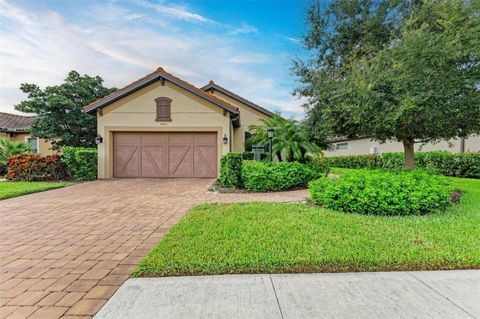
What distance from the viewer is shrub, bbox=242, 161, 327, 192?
8.32 m

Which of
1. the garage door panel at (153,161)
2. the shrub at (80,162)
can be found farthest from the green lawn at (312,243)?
the shrub at (80,162)

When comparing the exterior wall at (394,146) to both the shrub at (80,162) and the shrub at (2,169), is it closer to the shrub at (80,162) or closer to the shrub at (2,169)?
the shrub at (80,162)

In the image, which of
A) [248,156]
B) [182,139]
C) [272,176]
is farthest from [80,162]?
[272,176]

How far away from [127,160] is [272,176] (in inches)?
306

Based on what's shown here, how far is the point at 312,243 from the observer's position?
354 centimetres

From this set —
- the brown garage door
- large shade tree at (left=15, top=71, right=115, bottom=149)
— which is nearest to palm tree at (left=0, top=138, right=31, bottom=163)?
large shade tree at (left=15, top=71, right=115, bottom=149)

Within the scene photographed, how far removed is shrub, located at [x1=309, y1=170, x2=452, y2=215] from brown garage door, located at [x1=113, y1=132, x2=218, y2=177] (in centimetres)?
751

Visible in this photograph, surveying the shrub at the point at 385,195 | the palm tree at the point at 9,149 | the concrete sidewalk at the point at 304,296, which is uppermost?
the palm tree at the point at 9,149

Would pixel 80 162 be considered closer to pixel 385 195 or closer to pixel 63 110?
pixel 63 110

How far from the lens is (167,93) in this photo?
12023 mm

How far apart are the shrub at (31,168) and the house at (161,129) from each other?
2039 mm

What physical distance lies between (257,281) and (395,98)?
5.79m

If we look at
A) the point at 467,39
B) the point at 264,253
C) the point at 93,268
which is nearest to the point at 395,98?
the point at 467,39

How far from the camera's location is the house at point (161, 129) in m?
11.9
